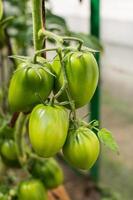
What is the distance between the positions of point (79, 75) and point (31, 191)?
0.41 metres

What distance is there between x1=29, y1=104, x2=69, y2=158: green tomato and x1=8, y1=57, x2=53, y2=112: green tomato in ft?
0.08

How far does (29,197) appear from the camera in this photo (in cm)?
A: 92

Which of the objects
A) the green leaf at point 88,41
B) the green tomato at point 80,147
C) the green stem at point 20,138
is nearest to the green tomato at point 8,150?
the green stem at point 20,138

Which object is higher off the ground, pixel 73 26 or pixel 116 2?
pixel 116 2

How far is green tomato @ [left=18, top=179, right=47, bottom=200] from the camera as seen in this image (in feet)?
3.03

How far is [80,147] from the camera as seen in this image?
61 centimetres

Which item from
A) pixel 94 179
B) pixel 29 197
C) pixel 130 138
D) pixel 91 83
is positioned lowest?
pixel 94 179

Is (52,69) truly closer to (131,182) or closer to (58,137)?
(58,137)

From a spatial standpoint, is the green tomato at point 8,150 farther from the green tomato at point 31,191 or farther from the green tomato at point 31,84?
the green tomato at point 31,84

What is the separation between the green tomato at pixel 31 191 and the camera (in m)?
0.92

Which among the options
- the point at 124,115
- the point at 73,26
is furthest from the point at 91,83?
the point at 73,26

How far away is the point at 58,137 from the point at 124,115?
116 cm

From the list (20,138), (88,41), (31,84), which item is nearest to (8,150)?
(20,138)

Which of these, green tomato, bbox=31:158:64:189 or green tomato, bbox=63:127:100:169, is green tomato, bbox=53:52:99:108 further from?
green tomato, bbox=31:158:64:189
